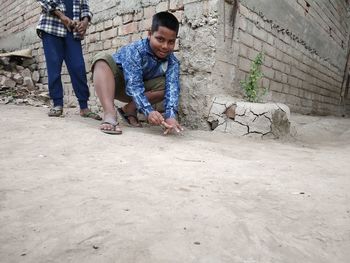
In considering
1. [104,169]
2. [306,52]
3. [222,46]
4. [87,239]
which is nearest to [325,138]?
[222,46]

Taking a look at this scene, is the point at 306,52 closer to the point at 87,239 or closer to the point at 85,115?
the point at 85,115

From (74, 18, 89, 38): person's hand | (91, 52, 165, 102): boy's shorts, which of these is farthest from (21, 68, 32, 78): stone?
(91, 52, 165, 102): boy's shorts

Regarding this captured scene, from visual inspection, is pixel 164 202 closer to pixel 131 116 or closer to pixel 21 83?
pixel 131 116

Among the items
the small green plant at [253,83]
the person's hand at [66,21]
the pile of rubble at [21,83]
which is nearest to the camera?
the person's hand at [66,21]

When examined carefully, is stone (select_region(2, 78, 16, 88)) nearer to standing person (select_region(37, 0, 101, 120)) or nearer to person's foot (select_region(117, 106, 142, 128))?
standing person (select_region(37, 0, 101, 120))

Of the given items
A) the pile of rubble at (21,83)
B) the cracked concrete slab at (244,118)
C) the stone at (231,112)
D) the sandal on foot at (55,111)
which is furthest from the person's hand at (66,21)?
the pile of rubble at (21,83)

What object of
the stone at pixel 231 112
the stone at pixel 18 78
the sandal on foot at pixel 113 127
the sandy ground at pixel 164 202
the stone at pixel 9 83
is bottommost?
the sandy ground at pixel 164 202

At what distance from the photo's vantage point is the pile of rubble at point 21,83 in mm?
4406

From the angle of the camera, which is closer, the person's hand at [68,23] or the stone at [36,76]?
the person's hand at [68,23]

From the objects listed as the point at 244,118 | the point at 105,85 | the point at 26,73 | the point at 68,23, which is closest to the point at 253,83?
the point at 244,118

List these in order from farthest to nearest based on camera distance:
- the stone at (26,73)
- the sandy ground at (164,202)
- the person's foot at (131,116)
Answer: the stone at (26,73), the person's foot at (131,116), the sandy ground at (164,202)

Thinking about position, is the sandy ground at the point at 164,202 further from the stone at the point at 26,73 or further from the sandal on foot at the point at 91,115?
the stone at the point at 26,73

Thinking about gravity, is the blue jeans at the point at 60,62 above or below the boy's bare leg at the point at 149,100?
above

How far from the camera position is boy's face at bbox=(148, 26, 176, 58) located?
2.36m
